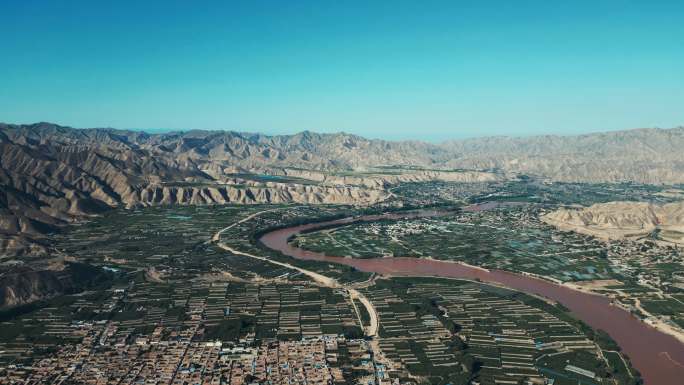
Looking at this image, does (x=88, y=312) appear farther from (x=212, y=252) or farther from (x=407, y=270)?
(x=407, y=270)

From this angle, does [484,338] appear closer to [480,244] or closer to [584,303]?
[584,303]

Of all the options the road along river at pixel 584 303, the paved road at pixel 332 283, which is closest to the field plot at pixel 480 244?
the road along river at pixel 584 303

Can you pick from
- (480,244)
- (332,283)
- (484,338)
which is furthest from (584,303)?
(480,244)

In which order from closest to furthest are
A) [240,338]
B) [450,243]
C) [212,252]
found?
[240,338], [212,252], [450,243]

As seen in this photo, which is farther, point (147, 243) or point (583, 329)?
point (147, 243)

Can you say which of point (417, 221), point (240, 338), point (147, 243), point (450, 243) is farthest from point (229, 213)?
point (240, 338)

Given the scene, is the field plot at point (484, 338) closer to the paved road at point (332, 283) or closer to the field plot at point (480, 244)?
the paved road at point (332, 283)

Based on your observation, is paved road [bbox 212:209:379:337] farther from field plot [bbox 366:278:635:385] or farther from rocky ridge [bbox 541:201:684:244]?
rocky ridge [bbox 541:201:684:244]

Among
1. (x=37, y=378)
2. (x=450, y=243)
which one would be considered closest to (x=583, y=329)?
(x=450, y=243)

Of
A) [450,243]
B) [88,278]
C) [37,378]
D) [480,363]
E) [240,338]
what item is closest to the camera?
[37,378]
